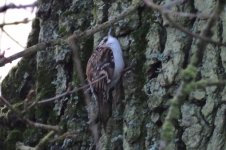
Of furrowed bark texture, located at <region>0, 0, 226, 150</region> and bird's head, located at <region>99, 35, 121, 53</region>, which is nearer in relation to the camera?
furrowed bark texture, located at <region>0, 0, 226, 150</region>

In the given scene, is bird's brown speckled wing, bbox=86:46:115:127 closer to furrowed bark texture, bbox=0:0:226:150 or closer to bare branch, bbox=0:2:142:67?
furrowed bark texture, bbox=0:0:226:150

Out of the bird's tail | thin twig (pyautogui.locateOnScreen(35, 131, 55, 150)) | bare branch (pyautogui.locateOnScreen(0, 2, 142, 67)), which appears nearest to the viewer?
thin twig (pyautogui.locateOnScreen(35, 131, 55, 150))

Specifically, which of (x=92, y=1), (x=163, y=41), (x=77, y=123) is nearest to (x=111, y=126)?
(x=77, y=123)

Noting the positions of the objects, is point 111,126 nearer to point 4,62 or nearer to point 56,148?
point 56,148

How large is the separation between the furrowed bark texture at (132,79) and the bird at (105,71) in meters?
0.04

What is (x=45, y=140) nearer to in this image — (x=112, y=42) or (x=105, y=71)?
(x=112, y=42)

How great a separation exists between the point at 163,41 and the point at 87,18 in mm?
465

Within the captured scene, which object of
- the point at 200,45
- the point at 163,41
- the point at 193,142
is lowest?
the point at 193,142

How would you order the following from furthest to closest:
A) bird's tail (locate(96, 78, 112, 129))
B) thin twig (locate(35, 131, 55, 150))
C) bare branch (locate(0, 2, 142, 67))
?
bird's tail (locate(96, 78, 112, 129)) → bare branch (locate(0, 2, 142, 67)) → thin twig (locate(35, 131, 55, 150))

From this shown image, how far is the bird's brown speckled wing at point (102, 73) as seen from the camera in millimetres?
2611

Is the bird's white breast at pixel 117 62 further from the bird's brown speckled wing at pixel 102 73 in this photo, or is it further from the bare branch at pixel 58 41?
the bare branch at pixel 58 41

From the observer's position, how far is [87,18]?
110 inches

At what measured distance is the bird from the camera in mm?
2605

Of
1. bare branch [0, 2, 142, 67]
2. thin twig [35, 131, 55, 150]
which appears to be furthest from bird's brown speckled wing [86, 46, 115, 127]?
thin twig [35, 131, 55, 150]
